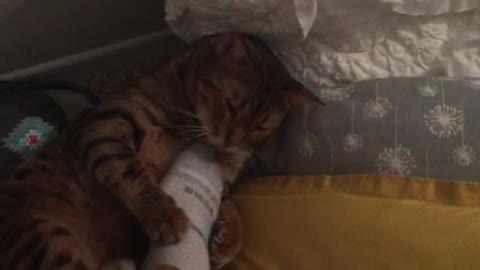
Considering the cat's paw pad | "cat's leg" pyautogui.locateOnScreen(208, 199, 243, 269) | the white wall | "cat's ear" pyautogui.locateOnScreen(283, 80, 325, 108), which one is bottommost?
the cat's paw pad

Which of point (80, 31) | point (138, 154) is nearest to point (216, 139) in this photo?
point (138, 154)

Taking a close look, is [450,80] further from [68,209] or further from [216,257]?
[68,209]

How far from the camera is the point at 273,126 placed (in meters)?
1.18

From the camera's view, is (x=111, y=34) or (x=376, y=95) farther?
(x=111, y=34)

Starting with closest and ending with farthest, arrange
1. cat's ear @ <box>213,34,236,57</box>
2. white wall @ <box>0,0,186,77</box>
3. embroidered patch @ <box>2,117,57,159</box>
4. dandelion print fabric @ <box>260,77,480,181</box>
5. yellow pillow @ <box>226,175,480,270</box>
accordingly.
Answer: yellow pillow @ <box>226,175,480,270</box>
dandelion print fabric @ <box>260,77,480,181</box>
cat's ear @ <box>213,34,236,57</box>
embroidered patch @ <box>2,117,57,159</box>
white wall @ <box>0,0,186,77</box>

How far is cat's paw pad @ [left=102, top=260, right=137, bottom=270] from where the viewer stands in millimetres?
1057

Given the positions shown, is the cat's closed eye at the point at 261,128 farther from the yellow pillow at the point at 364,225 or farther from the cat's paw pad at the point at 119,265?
the cat's paw pad at the point at 119,265

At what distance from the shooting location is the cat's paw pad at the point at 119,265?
3.47 ft

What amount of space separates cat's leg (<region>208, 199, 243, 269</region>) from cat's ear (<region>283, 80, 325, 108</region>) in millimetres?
233

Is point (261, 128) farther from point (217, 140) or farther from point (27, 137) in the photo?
point (27, 137)

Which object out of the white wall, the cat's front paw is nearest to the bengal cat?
the cat's front paw

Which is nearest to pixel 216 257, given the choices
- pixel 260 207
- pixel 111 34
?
pixel 260 207

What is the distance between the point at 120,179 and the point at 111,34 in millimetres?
677

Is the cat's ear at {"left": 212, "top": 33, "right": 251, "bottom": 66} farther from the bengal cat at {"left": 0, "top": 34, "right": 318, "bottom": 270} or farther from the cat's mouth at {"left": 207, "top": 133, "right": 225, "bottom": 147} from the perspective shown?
the cat's mouth at {"left": 207, "top": 133, "right": 225, "bottom": 147}
